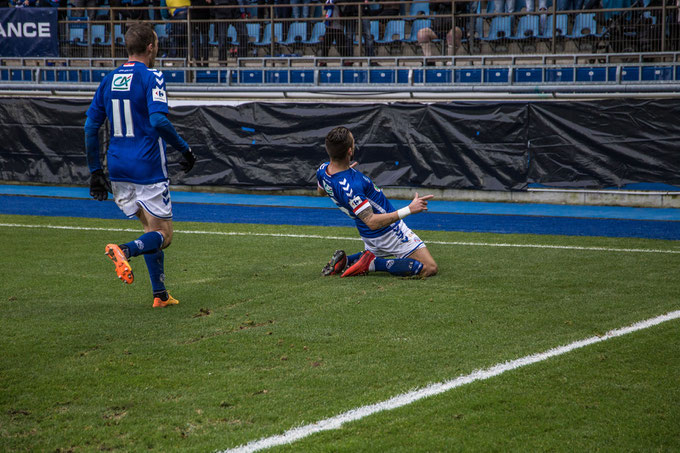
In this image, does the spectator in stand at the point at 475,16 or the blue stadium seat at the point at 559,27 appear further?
the spectator in stand at the point at 475,16

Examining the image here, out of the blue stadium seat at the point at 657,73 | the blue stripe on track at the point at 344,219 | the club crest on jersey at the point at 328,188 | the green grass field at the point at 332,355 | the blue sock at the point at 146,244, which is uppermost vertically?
the blue stadium seat at the point at 657,73

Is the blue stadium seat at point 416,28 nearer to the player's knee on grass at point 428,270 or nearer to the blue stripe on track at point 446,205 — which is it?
the blue stripe on track at point 446,205

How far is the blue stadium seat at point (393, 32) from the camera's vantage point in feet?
59.4

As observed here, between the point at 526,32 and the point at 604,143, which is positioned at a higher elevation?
the point at 526,32

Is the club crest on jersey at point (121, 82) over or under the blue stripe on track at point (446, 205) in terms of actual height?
over

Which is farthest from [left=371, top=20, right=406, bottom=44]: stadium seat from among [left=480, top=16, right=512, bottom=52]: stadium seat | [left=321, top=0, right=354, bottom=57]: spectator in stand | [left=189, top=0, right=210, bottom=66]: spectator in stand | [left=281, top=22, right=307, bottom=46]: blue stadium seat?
[left=189, top=0, right=210, bottom=66]: spectator in stand

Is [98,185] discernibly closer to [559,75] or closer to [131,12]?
[559,75]

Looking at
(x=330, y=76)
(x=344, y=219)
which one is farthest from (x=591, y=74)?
(x=344, y=219)

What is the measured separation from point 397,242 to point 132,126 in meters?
2.70

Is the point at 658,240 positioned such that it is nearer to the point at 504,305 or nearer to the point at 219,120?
the point at 504,305

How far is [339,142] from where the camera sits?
6.60 metres

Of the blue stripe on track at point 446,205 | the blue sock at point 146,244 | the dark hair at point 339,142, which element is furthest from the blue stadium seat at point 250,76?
the blue sock at point 146,244

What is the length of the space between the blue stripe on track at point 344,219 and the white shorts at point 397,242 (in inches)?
151

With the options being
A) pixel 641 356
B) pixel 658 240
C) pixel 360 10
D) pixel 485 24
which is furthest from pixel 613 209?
pixel 641 356
